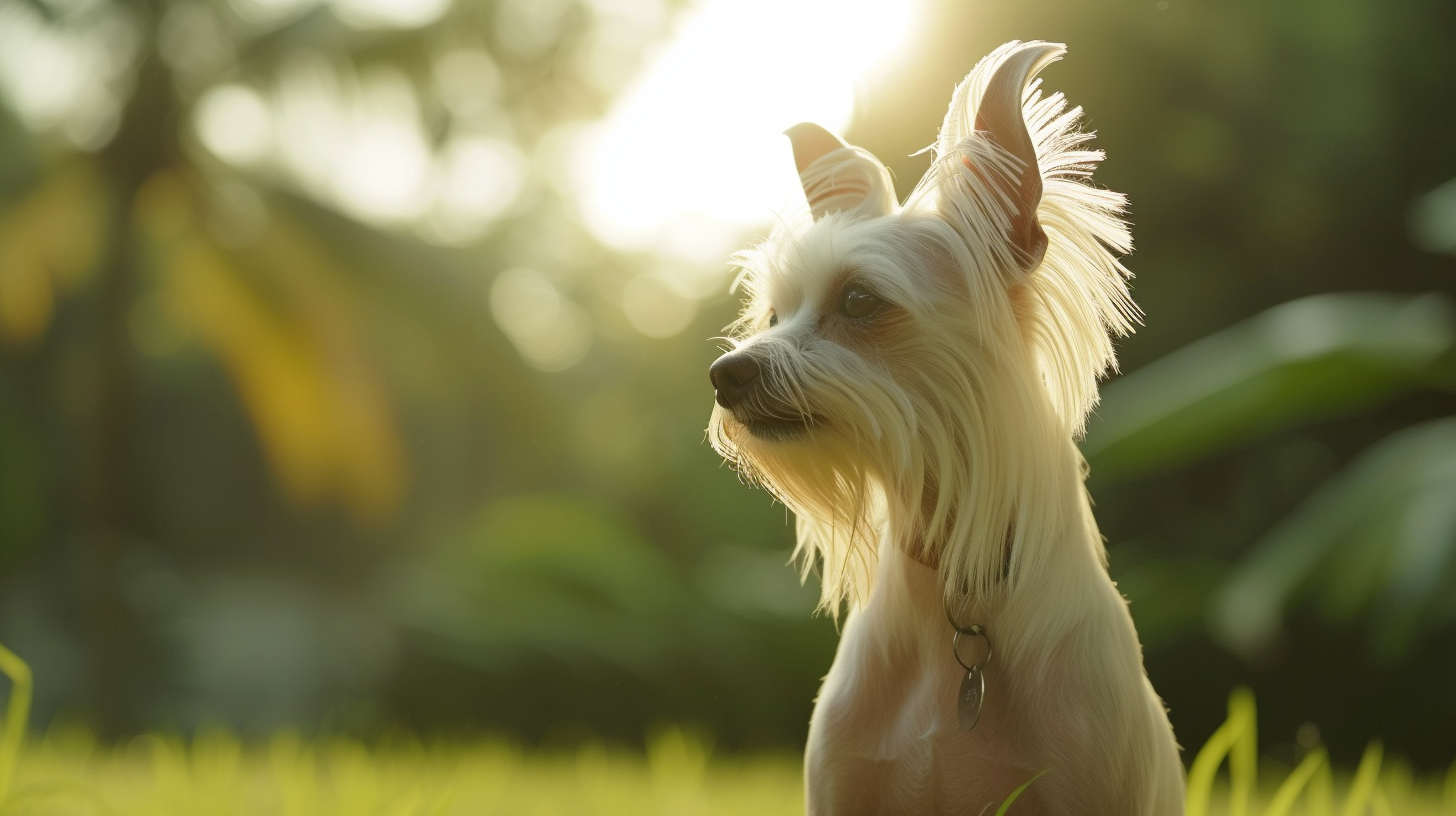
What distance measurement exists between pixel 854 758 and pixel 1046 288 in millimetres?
1125

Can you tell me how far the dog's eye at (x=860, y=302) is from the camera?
239cm

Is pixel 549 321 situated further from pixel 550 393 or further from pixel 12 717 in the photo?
pixel 12 717

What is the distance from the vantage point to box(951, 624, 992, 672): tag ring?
7.47 ft

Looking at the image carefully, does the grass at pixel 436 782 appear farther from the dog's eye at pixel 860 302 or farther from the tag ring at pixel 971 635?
the dog's eye at pixel 860 302

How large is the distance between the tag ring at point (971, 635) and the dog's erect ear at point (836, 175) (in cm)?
105

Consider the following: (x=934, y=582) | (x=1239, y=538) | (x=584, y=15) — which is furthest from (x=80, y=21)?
(x=934, y=582)

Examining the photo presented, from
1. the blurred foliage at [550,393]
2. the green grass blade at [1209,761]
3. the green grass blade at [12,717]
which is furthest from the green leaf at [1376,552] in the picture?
the green grass blade at [12,717]

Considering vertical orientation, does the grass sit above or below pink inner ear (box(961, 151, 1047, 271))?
below

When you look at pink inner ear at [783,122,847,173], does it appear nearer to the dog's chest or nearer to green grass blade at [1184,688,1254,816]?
the dog's chest

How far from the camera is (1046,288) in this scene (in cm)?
244

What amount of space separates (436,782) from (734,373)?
3323 mm

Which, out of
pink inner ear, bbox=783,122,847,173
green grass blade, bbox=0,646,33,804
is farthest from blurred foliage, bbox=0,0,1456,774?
green grass blade, bbox=0,646,33,804

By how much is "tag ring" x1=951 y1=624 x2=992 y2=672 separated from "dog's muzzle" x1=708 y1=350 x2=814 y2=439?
557 mm

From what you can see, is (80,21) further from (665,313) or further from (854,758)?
(854,758)
